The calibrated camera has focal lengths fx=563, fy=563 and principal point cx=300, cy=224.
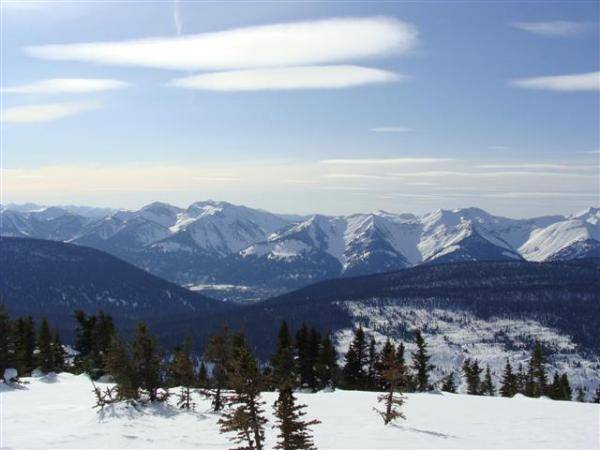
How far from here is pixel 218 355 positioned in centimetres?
5184

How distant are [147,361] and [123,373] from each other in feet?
8.00

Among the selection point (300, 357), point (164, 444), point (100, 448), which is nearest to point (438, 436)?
point (164, 444)

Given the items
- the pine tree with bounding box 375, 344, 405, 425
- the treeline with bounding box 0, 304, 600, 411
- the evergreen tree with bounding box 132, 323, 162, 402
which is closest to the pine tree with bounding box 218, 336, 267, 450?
the pine tree with bounding box 375, 344, 405, 425

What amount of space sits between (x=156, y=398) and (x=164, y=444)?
40.8 feet

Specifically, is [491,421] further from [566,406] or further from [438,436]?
[566,406]

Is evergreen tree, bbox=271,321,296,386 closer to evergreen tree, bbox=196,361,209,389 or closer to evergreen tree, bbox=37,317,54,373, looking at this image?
evergreen tree, bbox=196,361,209,389

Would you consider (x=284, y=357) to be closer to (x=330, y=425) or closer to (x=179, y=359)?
(x=179, y=359)

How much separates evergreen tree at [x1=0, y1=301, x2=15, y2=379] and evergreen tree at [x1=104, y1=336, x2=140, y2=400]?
708 inches

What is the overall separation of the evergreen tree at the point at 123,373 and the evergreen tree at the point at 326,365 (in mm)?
34637

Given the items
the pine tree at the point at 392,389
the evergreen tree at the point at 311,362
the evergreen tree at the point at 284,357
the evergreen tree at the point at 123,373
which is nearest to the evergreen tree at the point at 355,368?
the evergreen tree at the point at 311,362

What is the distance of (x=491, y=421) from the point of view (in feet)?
153

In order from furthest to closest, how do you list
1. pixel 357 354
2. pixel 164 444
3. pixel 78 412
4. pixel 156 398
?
1. pixel 357 354
2. pixel 156 398
3. pixel 78 412
4. pixel 164 444

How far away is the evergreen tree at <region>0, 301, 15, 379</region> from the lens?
60531 millimetres

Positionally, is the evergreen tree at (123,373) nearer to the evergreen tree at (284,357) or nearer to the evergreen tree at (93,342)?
the evergreen tree at (93,342)
